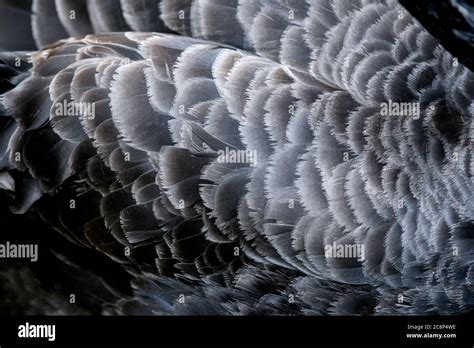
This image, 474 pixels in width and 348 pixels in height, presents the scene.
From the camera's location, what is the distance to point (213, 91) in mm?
1753

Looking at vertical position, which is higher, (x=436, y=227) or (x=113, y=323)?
(x=436, y=227)

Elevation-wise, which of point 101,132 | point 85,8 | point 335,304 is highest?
point 85,8

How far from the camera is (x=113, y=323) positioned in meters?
2.07

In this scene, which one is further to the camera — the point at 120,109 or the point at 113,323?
the point at 113,323

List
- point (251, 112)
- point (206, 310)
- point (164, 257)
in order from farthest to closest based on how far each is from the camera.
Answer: point (206, 310)
point (164, 257)
point (251, 112)

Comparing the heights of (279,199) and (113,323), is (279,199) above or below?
above

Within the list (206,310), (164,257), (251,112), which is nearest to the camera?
(251,112)

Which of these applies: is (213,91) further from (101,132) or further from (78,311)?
(78,311)

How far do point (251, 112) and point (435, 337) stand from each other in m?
0.85

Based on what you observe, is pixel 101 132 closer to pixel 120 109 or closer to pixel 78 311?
pixel 120 109

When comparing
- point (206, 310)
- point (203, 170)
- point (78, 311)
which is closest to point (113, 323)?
point (78, 311)

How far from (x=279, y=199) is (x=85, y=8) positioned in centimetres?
70

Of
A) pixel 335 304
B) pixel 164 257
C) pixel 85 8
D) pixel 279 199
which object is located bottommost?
pixel 335 304

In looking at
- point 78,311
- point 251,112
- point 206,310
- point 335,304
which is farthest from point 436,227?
point 78,311
